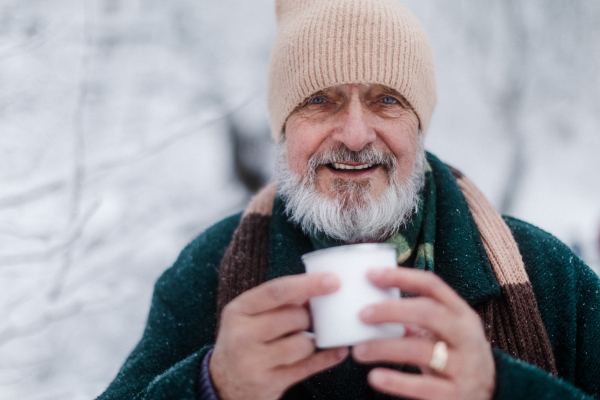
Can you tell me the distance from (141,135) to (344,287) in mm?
2309

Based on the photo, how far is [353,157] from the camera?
1.39 meters

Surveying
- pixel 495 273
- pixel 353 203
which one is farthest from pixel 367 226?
pixel 495 273

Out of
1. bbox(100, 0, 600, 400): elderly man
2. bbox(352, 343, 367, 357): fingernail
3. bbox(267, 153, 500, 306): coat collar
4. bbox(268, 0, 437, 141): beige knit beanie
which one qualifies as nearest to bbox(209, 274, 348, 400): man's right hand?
bbox(352, 343, 367, 357): fingernail

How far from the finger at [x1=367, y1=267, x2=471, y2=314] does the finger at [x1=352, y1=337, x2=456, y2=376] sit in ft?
0.29

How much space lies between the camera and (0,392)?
2219mm

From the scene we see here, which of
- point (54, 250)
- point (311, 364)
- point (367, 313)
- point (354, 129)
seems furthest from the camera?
point (54, 250)

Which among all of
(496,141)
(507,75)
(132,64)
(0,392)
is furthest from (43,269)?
(507,75)

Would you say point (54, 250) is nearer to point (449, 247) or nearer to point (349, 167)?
point (349, 167)

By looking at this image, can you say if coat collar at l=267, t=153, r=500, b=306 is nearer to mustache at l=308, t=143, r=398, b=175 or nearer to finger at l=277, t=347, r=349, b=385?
mustache at l=308, t=143, r=398, b=175

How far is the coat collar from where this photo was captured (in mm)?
1325

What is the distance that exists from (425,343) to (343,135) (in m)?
0.81

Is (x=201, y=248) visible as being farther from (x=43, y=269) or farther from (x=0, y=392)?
(x=0, y=392)

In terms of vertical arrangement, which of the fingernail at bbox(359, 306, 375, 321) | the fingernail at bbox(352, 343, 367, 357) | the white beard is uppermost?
the white beard

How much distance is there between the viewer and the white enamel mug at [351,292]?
2.38ft
